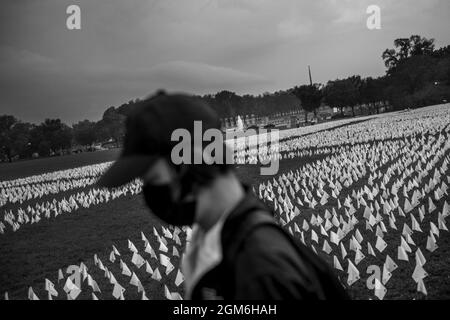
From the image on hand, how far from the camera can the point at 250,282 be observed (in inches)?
48.3

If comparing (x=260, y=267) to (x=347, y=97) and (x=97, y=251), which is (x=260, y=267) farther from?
(x=347, y=97)

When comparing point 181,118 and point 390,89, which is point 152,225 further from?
point 390,89

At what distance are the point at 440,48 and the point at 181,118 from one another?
13124 cm

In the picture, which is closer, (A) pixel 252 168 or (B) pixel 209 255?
(B) pixel 209 255

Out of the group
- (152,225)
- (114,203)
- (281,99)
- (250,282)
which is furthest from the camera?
(281,99)

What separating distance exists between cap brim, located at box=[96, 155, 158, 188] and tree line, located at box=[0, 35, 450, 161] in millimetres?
67115

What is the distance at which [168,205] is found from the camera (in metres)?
1.55

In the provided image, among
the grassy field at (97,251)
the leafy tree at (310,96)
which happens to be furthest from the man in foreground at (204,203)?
the leafy tree at (310,96)

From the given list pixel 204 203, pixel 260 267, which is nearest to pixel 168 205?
pixel 204 203

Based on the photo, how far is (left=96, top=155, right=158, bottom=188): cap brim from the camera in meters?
1.44

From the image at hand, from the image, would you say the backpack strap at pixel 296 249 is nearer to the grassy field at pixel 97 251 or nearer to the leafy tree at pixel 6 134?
the grassy field at pixel 97 251

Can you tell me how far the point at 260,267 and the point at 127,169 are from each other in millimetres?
653
